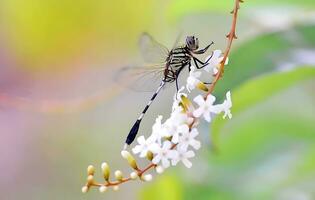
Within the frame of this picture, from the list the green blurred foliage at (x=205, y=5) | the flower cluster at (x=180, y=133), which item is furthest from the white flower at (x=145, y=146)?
the green blurred foliage at (x=205, y=5)

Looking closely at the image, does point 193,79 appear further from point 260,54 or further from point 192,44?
point 260,54

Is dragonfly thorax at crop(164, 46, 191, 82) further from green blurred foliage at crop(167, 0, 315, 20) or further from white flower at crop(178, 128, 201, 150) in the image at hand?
green blurred foliage at crop(167, 0, 315, 20)

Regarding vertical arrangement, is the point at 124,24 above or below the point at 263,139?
above

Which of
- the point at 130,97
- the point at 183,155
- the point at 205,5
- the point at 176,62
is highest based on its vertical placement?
the point at 130,97

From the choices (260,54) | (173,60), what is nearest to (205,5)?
(260,54)

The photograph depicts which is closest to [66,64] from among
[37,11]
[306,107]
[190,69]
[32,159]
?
[37,11]

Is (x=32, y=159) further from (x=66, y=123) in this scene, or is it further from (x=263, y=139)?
(x=263, y=139)

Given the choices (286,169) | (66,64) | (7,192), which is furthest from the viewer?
(66,64)
